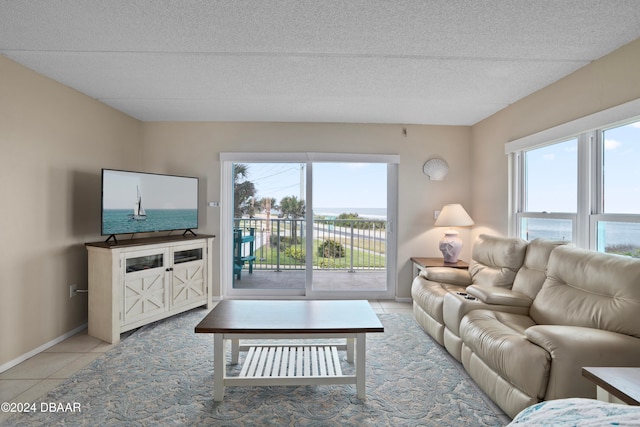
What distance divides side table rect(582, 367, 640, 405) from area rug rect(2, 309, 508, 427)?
0.72 metres

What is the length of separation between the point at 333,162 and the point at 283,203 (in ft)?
2.86

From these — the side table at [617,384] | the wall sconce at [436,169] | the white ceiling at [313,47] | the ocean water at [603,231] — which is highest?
the white ceiling at [313,47]

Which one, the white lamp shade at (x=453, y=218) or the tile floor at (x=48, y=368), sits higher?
the white lamp shade at (x=453, y=218)

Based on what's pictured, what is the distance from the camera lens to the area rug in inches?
73.9

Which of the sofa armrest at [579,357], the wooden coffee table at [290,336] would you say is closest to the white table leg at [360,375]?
the wooden coffee table at [290,336]

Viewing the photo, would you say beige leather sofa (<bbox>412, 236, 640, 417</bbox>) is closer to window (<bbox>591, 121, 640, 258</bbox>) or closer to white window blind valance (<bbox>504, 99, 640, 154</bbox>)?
→ window (<bbox>591, 121, 640, 258</bbox>)

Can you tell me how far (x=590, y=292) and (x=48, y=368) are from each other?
12.8 ft

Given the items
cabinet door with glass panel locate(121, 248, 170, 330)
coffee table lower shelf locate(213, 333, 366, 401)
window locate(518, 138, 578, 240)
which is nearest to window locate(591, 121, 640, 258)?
window locate(518, 138, 578, 240)

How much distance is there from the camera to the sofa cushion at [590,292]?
5.89ft

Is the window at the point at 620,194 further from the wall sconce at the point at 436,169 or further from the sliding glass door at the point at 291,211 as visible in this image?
the sliding glass door at the point at 291,211

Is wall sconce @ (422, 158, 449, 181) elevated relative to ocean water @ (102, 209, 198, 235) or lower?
elevated

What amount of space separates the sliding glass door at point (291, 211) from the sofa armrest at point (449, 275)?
0.94 metres

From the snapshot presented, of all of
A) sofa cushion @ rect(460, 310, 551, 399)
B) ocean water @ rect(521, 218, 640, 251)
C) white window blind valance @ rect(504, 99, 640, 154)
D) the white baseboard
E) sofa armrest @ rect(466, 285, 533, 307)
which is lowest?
the white baseboard

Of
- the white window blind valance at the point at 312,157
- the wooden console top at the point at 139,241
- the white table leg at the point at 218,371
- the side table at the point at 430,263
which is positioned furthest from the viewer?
the white window blind valance at the point at 312,157
